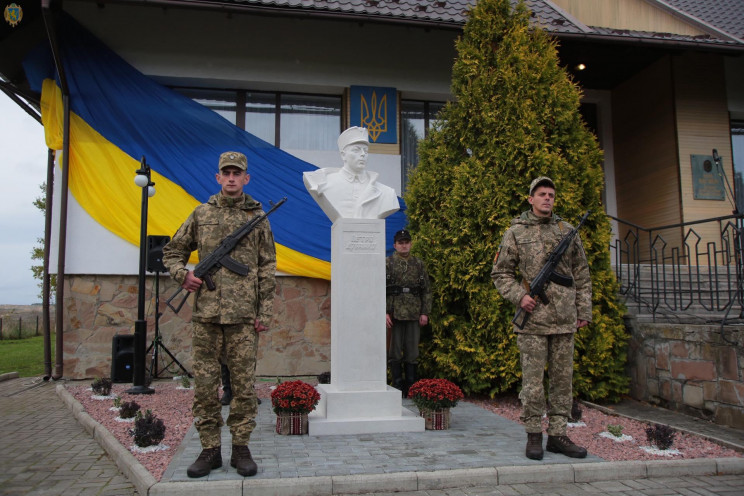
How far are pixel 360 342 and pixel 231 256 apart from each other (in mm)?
2039

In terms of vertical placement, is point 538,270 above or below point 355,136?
below

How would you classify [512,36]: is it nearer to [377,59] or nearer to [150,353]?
[377,59]

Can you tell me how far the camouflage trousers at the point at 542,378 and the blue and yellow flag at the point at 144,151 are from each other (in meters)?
4.76

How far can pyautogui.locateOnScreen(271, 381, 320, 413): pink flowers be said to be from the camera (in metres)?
5.23

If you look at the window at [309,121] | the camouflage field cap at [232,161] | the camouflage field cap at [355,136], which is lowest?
the camouflage field cap at [232,161]

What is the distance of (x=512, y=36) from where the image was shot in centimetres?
709

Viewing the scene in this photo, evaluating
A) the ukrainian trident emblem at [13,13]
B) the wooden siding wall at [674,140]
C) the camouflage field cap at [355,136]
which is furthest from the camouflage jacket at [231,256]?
the wooden siding wall at [674,140]

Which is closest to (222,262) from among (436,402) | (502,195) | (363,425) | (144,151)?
(363,425)

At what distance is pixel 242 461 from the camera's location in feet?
13.1

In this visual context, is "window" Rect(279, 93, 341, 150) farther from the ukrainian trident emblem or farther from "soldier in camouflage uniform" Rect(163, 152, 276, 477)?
"soldier in camouflage uniform" Rect(163, 152, 276, 477)

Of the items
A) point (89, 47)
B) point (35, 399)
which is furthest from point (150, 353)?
point (89, 47)

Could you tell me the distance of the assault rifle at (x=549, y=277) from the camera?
15.1 feet

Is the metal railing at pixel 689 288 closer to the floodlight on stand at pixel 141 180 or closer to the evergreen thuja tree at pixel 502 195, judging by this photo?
the evergreen thuja tree at pixel 502 195

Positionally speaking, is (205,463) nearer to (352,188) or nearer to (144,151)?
(352,188)
